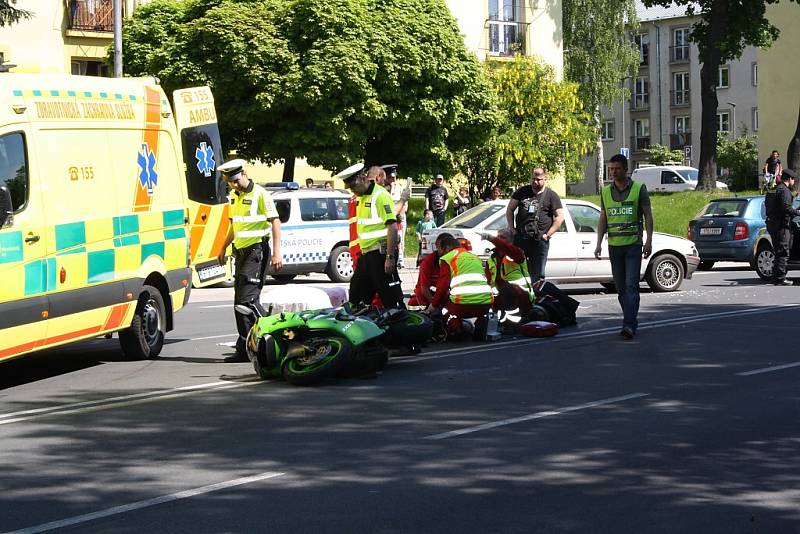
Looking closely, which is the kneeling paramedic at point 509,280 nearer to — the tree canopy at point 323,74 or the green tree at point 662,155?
the tree canopy at point 323,74

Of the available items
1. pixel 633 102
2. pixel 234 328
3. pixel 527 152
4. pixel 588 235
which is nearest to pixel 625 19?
pixel 633 102

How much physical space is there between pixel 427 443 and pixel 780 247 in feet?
47.7

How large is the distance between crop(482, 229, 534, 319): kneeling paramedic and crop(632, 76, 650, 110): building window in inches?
3021

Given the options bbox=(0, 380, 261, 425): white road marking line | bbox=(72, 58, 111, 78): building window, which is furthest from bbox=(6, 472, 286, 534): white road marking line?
bbox=(72, 58, 111, 78): building window

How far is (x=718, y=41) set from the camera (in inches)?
1646

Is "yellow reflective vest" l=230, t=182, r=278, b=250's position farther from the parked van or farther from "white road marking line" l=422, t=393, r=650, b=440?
the parked van

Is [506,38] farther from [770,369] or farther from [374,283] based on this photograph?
[770,369]

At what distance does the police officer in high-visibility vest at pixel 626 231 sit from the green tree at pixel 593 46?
5526cm

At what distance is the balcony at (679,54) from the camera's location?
86812 mm

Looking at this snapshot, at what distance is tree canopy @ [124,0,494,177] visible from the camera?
36.4 m

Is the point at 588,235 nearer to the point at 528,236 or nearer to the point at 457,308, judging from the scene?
the point at 528,236

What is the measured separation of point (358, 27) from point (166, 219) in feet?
81.3

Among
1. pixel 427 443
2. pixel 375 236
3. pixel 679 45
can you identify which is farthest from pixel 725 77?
pixel 427 443

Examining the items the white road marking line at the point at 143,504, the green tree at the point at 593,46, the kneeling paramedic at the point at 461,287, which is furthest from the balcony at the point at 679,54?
the white road marking line at the point at 143,504
